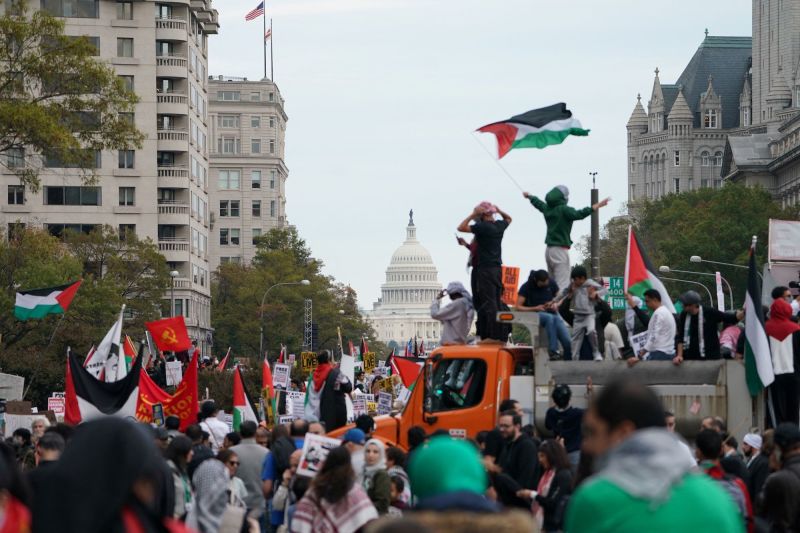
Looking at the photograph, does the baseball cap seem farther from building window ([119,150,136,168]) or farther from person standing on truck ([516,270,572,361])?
building window ([119,150,136,168])

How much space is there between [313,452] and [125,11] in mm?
84277

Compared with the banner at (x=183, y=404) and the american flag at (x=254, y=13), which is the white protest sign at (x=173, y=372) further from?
the american flag at (x=254, y=13)

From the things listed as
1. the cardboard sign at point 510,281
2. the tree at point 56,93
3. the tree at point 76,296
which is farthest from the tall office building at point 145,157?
the cardboard sign at point 510,281

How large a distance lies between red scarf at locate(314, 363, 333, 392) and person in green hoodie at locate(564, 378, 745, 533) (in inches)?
572

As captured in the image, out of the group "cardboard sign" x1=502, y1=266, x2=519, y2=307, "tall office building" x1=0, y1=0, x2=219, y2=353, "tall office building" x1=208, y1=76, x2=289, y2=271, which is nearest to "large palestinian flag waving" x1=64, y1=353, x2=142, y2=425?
"cardboard sign" x1=502, y1=266, x2=519, y2=307

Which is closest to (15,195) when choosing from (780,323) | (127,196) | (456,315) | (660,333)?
(127,196)

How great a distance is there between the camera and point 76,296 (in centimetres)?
6184

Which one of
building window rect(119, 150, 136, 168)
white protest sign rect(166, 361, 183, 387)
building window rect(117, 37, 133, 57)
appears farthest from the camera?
building window rect(119, 150, 136, 168)

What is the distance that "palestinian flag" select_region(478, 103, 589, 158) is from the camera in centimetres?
2314

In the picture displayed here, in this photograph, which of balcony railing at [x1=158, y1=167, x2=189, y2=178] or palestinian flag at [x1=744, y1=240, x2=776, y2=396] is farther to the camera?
balcony railing at [x1=158, y1=167, x2=189, y2=178]

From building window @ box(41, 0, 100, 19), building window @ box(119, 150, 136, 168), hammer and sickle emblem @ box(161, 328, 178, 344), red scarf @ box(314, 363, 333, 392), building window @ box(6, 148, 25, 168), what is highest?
building window @ box(41, 0, 100, 19)

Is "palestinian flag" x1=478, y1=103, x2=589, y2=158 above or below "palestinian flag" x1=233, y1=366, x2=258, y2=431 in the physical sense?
above

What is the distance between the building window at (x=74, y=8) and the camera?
305 feet

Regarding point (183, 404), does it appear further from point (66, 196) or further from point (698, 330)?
point (66, 196)
